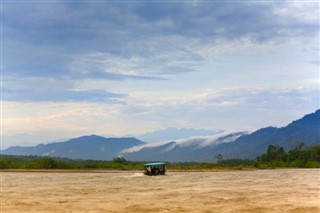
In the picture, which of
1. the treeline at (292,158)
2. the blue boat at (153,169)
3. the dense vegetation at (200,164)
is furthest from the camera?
the treeline at (292,158)

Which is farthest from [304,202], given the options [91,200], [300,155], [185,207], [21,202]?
[300,155]

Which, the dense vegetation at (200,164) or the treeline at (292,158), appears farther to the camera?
the treeline at (292,158)

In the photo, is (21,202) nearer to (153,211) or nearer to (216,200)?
(153,211)

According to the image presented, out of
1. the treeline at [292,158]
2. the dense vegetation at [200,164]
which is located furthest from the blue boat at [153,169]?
the treeline at [292,158]

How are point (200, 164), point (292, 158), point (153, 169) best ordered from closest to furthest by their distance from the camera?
point (153, 169), point (200, 164), point (292, 158)

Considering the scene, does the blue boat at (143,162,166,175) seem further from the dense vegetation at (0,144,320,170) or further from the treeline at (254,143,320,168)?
the treeline at (254,143,320,168)

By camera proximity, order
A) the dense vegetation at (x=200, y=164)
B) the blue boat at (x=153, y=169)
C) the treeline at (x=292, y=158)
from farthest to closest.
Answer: the treeline at (x=292, y=158)
the dense vegetation at (x=200, y=164)
the blue boat at (x=153, y=169)

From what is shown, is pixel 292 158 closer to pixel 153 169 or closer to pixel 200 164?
pixel 200 164

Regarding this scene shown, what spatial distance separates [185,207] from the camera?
22.3 m

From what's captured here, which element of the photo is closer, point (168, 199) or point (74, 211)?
point (74, 211)

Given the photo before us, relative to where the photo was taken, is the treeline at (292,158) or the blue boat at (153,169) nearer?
the blue boat at (153,169)

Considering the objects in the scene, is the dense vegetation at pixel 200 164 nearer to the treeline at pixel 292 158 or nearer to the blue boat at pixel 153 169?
the treeline at pixel 292 158

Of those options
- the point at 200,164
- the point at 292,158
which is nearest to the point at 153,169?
the point at 200,164

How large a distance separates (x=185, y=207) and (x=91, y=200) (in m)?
6.88
